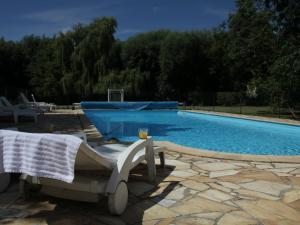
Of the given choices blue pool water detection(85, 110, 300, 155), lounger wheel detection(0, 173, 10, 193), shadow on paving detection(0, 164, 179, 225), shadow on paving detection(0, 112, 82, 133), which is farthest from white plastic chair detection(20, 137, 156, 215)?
blue pool water detection(85, 110, 300, 155)

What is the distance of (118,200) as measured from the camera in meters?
3.18

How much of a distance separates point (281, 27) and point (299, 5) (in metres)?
1.73

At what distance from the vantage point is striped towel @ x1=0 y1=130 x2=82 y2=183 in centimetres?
272

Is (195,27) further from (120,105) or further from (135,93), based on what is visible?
(120,105)

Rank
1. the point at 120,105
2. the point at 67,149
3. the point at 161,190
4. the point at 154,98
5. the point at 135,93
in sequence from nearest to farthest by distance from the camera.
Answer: the point at 67,149 → the point at 161,190 → the point at 120,105 → the point at 135,93 → the point at 154,98

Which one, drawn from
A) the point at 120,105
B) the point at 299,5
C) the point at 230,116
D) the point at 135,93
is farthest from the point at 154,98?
the point at 299,5

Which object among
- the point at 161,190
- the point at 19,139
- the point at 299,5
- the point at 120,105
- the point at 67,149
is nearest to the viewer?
the point at 67,149

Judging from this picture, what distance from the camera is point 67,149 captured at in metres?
2.73

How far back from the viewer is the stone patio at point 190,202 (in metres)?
3.15

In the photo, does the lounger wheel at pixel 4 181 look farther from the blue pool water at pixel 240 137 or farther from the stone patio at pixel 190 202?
the blue pool water at pixel 240 137

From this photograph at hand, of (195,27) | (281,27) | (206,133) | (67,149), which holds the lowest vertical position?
(206,133)

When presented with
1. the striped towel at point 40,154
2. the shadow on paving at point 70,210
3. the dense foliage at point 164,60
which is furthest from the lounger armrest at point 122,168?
the dense foliage at point 164,60

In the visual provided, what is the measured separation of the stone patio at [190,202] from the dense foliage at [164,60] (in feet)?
37.3

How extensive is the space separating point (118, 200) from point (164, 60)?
26.4 meters
